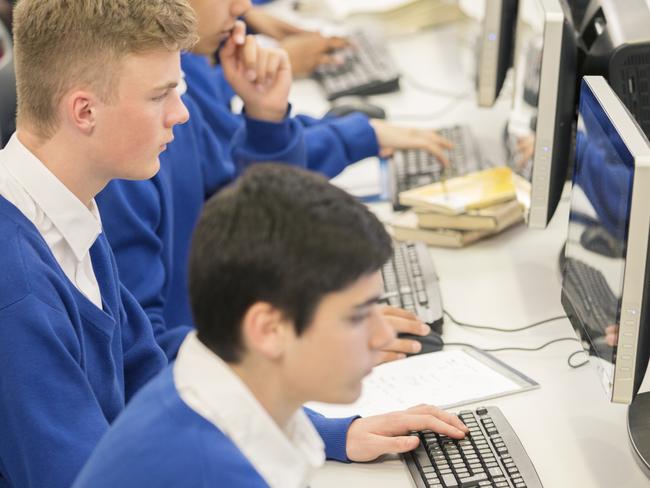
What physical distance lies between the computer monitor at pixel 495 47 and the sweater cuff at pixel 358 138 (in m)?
0.25

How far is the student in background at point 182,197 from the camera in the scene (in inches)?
63.7

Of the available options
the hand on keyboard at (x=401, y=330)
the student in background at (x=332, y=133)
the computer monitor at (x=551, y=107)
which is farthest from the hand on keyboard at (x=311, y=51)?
the hand on keyboard at (x=401, y=330)

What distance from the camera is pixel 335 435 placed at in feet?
4.44

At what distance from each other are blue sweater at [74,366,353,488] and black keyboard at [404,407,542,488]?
446 mm

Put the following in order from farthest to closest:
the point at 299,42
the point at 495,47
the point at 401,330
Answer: the point at 299,42
the point at 495,47
the point at 401,330

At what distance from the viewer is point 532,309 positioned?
176 cm

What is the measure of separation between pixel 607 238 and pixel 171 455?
0.68 meters

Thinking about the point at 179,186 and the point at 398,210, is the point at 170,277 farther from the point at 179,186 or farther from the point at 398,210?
the point at 398,210

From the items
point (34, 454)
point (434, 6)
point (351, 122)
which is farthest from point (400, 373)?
point (434, 6)

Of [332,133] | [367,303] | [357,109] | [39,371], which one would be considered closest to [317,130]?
[332,133]

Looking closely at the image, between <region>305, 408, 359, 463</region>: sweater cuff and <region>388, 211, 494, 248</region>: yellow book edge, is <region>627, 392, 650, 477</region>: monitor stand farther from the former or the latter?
<region>388, 211, 494, 248</region>: yellow book edge

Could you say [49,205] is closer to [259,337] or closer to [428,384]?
[259,337]

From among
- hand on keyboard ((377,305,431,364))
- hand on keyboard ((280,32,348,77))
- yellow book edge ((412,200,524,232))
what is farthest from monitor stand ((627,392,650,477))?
hand on keyboard ((280,32,348,77))

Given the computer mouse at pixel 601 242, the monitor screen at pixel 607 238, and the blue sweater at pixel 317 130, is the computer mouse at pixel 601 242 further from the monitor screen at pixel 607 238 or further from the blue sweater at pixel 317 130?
the blue sweater at pixel 317 130
